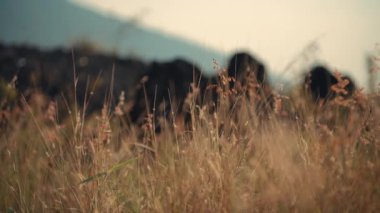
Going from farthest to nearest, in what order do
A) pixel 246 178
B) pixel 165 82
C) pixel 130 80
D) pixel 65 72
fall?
pixel 130 80 → pixel 65 72 → pixel 165 82 → pixel 246 178

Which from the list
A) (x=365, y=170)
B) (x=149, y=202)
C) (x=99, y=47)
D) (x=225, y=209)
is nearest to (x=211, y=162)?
(x=225, y=209)

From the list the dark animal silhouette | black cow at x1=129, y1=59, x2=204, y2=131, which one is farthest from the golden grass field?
the dark animal silhouette

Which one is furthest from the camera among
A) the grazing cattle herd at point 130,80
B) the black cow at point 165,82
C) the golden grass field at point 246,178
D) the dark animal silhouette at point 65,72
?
the dark animal silhouette at point 65,72

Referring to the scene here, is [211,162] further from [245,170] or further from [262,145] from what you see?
[262,145]

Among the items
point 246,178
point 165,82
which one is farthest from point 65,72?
point 246,178

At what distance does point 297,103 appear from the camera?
359cm

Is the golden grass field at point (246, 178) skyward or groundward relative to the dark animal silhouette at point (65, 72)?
skyward

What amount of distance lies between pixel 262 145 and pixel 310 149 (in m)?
0.31

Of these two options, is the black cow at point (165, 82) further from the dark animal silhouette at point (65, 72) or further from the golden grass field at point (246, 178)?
the golden grass field at point (246, 178)

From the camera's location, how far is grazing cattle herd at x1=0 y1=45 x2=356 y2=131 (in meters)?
5.33

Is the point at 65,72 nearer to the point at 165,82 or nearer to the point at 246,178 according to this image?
the point at 165,82

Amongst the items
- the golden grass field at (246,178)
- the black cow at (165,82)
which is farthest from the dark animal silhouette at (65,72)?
the golden grass field at (246,178)

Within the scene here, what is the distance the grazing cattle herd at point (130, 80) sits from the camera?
533 cm

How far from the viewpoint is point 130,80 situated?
11.2 metres
